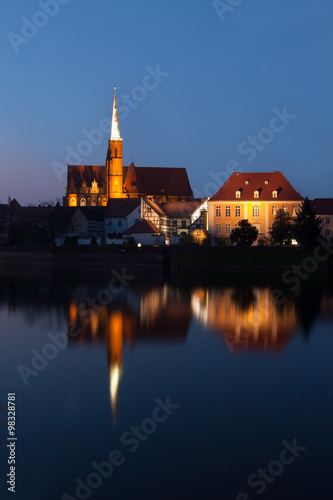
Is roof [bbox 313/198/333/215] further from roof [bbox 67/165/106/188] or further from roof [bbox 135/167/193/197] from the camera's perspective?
roof [bbox 67/165/106/188]

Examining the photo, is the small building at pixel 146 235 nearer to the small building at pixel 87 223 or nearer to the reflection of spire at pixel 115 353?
the small building at pixel 87 223

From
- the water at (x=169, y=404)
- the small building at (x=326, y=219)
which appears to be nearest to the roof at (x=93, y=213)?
the small building at (x=326, y=219)

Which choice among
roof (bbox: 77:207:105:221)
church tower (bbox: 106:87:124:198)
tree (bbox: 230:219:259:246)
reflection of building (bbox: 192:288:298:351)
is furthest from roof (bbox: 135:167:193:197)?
reflection of building (bbox: 192:288:298:351)

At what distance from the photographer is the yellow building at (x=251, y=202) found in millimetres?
57281

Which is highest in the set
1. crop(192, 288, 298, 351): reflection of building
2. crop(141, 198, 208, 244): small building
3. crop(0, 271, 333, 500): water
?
crop(141, 198, 208, 244): small building

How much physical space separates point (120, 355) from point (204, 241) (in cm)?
4021

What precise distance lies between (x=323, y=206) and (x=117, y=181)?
43.4 metres

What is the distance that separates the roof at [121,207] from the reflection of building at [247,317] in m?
38.5

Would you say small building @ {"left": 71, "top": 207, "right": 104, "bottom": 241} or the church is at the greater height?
the church

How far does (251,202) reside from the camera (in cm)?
5756

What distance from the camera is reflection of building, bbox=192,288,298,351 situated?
17328mm

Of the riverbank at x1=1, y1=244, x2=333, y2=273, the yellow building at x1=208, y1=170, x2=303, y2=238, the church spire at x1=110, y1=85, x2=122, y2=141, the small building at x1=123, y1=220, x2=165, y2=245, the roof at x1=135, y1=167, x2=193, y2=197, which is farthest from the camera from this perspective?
the church spire at x1=110, y1=85, x2=122, y2=141

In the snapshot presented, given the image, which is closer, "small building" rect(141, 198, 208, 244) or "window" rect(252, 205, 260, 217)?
"window" rect(252, 205, 260, 217)

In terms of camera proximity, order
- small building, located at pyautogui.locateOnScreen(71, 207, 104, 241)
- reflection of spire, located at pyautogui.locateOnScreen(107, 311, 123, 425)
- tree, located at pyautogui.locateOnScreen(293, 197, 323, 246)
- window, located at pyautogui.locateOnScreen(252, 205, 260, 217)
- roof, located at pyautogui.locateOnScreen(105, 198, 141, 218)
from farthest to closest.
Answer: small building, located at pyautogui.locateOnScreen(71, 207, 104, 241) → roof, located at pyautogui.locateOnScreen(105, 198, 141, 218) → window, located at pyautogui.locateOnScreen(252, 205, 260, 217) → tree, located at pyautogui.locateOnScreen(293, 197, 323, 246) → reflection of spire, located at pyautogui.locateOnScreen(107, 311, 123, 425)
